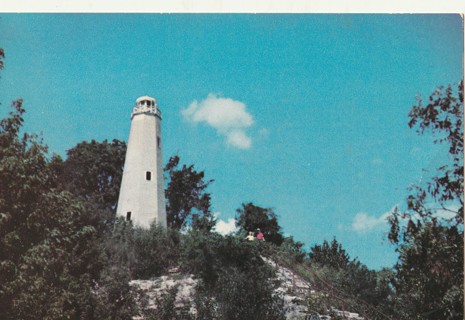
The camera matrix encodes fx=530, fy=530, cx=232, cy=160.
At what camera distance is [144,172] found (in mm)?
20719

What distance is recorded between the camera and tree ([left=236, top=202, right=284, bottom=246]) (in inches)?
884

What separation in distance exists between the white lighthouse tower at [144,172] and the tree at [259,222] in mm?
3682

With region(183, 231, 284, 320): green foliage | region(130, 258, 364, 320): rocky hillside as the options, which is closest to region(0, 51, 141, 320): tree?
region(183, 231, 284, 320): green foliage

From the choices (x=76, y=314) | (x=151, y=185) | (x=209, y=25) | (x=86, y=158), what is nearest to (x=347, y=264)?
(x=151, y=185)

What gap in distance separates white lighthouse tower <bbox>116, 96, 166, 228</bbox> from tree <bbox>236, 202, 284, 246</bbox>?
368 cm

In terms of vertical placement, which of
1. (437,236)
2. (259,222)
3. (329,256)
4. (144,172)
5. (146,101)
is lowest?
(437,236)

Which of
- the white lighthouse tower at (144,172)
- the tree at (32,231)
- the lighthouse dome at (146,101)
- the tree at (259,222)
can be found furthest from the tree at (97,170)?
the tree at (32,231)

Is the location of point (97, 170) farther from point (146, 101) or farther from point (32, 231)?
point (32, 231)

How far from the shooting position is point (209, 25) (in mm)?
7988

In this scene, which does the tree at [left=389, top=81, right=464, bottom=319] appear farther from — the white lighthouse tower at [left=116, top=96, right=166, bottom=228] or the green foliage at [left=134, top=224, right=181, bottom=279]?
the white lighthouse tower at [left=116, top=96, right=166, bottom=228]

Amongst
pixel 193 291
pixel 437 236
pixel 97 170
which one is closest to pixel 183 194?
pixel 97 170

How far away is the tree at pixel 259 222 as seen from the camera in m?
22.5

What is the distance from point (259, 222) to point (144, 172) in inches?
210
